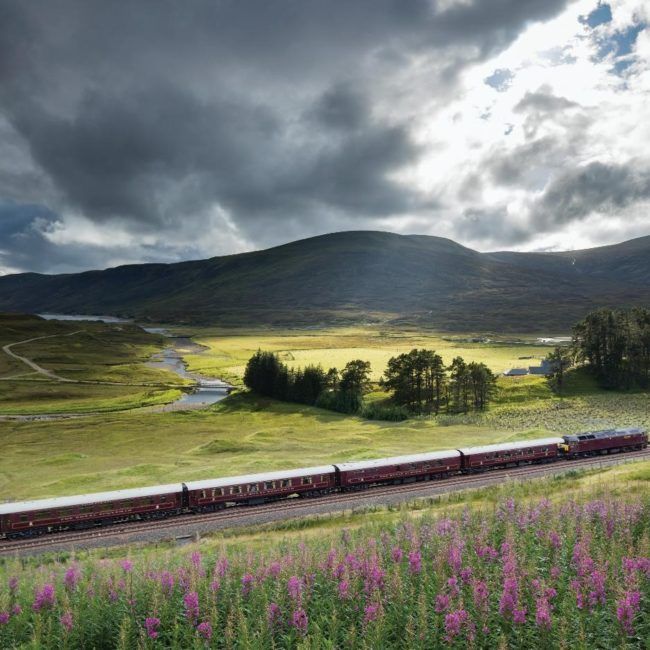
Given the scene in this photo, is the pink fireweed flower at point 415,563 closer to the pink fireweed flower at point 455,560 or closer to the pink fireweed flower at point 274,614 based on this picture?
the pink fireweed flower at point 455,560

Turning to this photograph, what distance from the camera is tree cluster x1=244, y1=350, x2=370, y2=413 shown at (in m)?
109

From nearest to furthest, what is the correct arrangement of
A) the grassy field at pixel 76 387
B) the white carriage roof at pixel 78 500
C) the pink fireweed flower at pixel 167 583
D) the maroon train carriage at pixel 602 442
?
1. the pink fireweed flower at pixel 167 583
2. the white carriage roof at pixel 78 500
3. the maroon train carriage at pixel 602 442
4. the grassy field at pixel 76 387

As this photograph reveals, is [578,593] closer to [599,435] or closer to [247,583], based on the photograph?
[247,583]

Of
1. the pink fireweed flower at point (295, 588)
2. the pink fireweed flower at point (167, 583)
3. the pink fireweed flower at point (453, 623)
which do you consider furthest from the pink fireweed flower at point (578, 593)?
the pink fireweed flower at point (167, 583)

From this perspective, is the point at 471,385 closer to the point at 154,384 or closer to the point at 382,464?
the point at 382,464

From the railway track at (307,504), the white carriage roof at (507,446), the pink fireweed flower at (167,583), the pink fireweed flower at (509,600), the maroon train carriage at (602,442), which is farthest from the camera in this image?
the maroon train carriage at (602,442)

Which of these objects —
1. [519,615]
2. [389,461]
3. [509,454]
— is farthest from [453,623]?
[509,454]

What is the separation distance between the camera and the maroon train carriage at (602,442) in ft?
197

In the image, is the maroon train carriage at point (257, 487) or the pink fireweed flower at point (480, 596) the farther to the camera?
the maroon train carriage at point (257, 487)

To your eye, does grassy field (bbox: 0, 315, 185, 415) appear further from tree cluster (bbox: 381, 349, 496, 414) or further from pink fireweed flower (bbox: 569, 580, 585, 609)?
pink fireweed flower (bbox: 569, 580, 585, 609)

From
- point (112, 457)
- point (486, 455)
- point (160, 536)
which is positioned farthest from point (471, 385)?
point (160, 536)

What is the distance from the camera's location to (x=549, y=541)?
19.3 metres

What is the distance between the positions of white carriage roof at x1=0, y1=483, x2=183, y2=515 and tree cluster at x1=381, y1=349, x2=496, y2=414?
67875mm

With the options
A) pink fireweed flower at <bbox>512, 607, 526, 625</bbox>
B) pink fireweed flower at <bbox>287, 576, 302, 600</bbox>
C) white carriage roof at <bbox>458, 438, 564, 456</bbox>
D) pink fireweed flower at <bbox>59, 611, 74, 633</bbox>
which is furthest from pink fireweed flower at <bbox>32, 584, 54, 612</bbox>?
white carriage roof at <bbox>458, 438, 564, 456</bbox>
